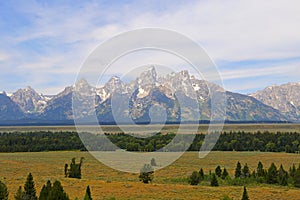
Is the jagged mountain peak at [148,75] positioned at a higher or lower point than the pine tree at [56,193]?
higher

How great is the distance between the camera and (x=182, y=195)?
113 ft

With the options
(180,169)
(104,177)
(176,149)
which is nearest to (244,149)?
(176,149)

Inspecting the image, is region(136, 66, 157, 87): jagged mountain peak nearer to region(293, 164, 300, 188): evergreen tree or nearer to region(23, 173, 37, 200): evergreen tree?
region(23, 173, 37, 200): evergreen tree

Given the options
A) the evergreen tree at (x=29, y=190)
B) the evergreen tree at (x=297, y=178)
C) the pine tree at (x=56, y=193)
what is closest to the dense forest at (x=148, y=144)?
the evergreen tree at (x=297, y=178)

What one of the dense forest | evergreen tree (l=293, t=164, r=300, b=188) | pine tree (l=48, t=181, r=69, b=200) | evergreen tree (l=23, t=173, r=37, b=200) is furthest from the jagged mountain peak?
the dense forest

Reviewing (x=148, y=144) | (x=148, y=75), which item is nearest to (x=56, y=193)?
(x=148, y=75)

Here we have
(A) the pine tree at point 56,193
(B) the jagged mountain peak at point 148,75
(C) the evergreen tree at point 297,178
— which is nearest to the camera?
(A) the pine tree at point 56,193

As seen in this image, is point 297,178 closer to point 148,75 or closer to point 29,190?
point 148,75

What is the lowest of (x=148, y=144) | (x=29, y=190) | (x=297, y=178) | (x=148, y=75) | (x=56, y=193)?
(x=297, y=178)

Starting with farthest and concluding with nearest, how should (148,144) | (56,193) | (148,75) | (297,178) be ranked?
(148,144), (148,75), (297,178), (56,193)

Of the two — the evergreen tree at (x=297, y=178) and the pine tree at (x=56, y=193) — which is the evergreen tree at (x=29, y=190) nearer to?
the pine tree at (x=56, y=193)

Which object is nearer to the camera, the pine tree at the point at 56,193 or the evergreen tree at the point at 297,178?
the pine tree at the point at 56,193

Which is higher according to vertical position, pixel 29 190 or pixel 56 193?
pixel 56 193

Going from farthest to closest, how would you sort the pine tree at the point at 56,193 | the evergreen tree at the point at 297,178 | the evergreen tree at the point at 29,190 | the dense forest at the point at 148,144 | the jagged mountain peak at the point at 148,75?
the dense forest at the point at 148,144 → the evergreen tree at the point at 297,178 → the jagged mountain peak at the point at 148,75 → the evergreen tree at the point at 29,190 → the pine tree at the point at 56,193
